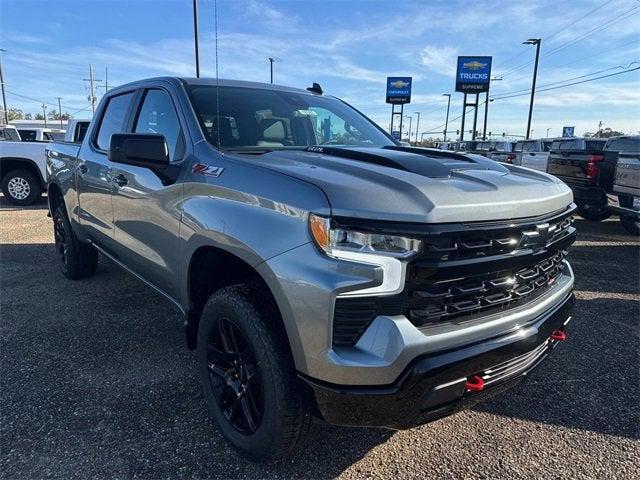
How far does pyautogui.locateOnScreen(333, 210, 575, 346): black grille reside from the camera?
174cm

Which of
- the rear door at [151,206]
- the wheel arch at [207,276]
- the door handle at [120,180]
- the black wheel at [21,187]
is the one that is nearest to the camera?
the wheel arch at [207,276]

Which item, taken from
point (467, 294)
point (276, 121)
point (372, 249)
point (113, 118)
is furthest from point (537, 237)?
point (113, 118)

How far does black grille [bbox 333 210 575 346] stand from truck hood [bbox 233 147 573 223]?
7 cm

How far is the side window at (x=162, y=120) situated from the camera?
2810 millimetres

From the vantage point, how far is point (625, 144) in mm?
9539

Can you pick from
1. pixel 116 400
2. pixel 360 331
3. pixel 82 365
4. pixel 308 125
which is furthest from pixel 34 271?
pixel 360 331

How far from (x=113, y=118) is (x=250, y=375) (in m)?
2.77

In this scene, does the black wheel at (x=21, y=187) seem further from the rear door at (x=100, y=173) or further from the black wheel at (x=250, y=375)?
the black wheel at (x=250, y=375)

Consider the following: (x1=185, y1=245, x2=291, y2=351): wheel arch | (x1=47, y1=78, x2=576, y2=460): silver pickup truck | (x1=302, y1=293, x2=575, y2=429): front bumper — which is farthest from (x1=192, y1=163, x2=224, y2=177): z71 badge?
(x1=302, y1=293, x2=575, y2=429): front bumper

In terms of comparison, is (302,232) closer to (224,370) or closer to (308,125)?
(224,370)

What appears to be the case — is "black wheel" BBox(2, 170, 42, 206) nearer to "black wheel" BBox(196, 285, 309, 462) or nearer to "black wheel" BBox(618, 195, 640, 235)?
"black wheel" BBox(196, 285, 309, 462)

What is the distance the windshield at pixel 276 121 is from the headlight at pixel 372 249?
1.17m

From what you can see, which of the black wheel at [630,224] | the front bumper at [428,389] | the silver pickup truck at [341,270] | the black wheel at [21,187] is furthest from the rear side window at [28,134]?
the front bumper at [428,389]

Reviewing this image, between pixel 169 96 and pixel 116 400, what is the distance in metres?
1.91
